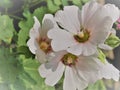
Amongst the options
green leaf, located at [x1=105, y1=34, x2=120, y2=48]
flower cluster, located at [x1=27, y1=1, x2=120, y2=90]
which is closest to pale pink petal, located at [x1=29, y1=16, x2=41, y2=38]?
flower cluster, located at [x1=27, y1=1, x2=120, y2=90]

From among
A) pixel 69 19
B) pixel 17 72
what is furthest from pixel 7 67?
pixel 69 19

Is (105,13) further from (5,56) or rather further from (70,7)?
(5,56)

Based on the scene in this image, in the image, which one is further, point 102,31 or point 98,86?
point 98,86

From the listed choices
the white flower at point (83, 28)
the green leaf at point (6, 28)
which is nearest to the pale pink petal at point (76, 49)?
the white flower at point (83, 28)

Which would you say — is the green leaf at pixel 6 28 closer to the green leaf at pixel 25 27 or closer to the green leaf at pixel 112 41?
the green leaf at pixel 25 27

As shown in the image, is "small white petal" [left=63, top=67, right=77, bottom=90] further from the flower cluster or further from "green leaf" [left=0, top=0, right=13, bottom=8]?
"green leaf" [left=0, top=0, right=13, bottom=8]

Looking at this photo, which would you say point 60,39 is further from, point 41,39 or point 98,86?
point 98,86
